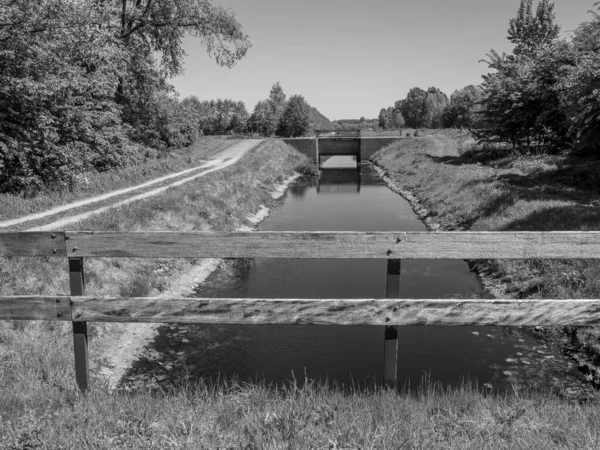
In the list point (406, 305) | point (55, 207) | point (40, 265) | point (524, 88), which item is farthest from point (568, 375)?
point (524, 88)

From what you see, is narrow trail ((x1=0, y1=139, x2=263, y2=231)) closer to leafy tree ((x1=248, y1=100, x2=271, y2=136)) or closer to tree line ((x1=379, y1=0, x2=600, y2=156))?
tree line ((x1=379, y1=0, x2=600, y2=156))

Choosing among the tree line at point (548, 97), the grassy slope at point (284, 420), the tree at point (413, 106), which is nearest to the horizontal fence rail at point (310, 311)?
the grassy slope at point (284, 420)

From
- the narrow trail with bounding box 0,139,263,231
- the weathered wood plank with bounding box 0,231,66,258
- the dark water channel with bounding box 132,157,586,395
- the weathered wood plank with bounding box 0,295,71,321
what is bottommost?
the dark water channel with bounding box 132,157,586,395

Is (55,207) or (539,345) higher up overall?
(55,207)

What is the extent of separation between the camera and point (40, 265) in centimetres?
1020

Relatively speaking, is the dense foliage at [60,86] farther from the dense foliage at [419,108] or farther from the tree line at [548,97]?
Result: the dense foliage at [419,108]

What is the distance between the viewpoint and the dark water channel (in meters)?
8.79

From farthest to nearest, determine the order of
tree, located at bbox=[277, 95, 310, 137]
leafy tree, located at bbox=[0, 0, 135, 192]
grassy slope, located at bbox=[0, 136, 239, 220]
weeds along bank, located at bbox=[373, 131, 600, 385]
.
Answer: tree, located at bbox=[277, 95, 310, 137]
leafy tree, located at bbox=[0, 0, 135, 192]
grassy slope, located at bbox=[0, 136, 239, 220]
weeds along bank, located at bbox=[373, 131, 600, 385]

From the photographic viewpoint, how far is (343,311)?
461 centimetres

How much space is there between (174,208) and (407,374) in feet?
41.8

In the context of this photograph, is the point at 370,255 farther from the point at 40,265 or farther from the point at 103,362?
the point at 40,265

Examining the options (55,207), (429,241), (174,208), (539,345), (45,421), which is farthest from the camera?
(174,208)

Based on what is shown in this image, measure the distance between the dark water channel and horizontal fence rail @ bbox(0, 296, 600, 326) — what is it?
1667 mm

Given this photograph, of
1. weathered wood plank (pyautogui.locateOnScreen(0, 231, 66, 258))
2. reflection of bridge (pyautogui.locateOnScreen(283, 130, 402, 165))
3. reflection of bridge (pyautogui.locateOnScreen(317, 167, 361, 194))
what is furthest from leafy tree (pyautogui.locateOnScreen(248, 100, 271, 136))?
weathered wood plank (pyautogui.locateOnScreen(0, 231, 66, 258))
